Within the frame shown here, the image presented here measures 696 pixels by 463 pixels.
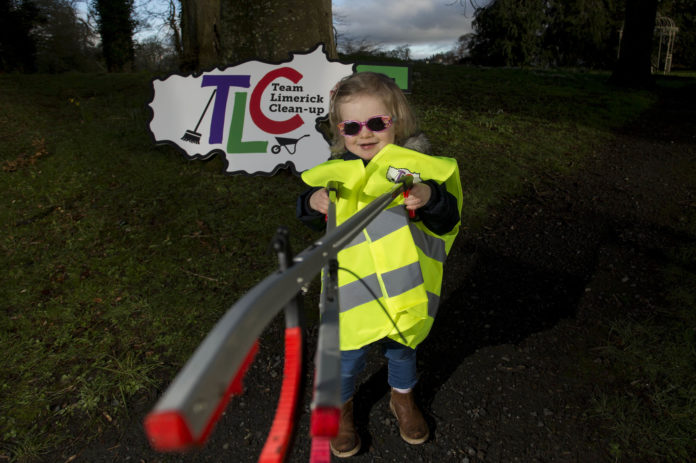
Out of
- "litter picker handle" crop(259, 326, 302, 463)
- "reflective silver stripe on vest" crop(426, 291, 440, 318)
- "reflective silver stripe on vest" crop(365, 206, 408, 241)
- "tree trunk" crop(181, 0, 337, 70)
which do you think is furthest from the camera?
"tree trunk" crop(181, 0, 337, 70)

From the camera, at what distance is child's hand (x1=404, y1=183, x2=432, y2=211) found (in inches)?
71.7

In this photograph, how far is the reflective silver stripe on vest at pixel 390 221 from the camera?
6.41 ft

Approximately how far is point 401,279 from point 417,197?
354 mm

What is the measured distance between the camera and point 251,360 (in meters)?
0.86

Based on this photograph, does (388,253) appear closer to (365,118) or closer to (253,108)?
(365,118)

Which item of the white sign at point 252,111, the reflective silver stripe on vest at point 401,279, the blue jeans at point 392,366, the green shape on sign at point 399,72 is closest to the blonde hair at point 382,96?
the reflective silver stripe on vest at point 401,279

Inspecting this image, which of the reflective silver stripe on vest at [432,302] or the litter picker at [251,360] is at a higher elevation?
the litter picker at [251,360]

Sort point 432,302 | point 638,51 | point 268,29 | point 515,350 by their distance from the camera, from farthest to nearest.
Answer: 1. point 638,51
2. point 268,29
3. point 515,350
4. point 432,302

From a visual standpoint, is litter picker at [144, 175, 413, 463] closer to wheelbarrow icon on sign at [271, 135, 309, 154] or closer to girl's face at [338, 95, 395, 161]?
girl's face at [338, 95, 395, 161]

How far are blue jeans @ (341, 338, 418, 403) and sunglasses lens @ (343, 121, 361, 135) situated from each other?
96 cm

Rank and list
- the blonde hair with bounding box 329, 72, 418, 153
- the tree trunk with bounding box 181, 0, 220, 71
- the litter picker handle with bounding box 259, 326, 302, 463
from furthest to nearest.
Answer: the tree trunk with bounding box 181, 0, 220, 71
the blonde hair with bounding box 329, 72, 418, 153
the litter picker handle with bounding box 259, 326, 302, 463

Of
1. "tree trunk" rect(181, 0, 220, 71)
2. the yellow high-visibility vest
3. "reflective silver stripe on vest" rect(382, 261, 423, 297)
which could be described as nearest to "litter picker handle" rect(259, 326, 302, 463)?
the yellow high-visibility vest

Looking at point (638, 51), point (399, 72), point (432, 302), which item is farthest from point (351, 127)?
point (638, 51)

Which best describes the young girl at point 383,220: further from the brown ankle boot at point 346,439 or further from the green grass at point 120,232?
the green grass at point 120,232
